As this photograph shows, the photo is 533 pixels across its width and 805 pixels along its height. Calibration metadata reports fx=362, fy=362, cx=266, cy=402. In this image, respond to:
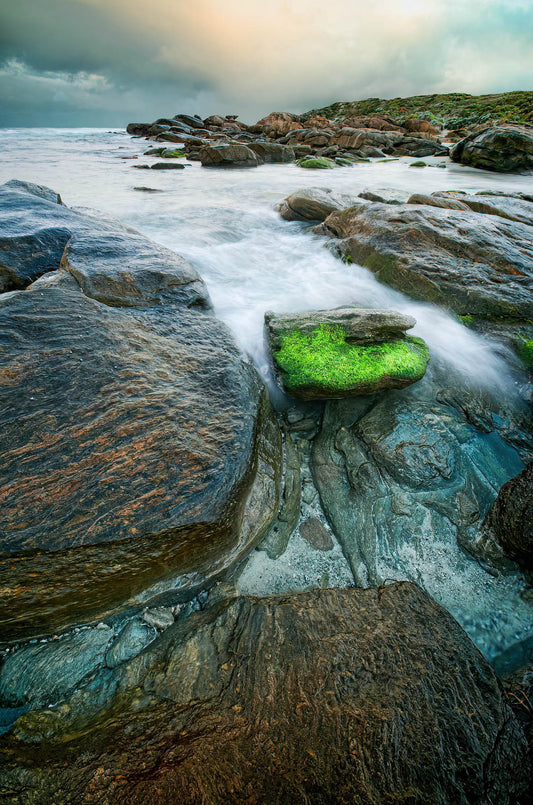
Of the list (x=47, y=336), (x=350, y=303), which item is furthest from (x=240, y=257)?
(x=47, y=336)

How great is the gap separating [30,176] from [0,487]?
18.6 m

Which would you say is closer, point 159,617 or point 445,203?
point 159,617

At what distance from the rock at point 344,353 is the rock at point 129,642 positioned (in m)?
2.31

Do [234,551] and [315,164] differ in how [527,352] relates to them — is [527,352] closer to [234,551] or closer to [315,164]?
[234,551]

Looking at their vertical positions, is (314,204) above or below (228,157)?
below

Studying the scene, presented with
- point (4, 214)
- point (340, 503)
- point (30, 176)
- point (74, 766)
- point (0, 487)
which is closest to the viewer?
point (74, 766)

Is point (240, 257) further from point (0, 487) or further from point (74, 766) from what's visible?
point (74, 766)

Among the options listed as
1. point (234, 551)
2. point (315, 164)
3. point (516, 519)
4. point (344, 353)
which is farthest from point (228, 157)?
point (516, 519)

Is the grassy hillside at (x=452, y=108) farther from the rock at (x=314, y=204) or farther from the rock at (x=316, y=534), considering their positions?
the rock at (x=316, y=534)

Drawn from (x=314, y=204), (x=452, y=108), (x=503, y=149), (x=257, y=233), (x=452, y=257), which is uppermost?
(x=452, y=108)

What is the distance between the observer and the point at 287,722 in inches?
59.1

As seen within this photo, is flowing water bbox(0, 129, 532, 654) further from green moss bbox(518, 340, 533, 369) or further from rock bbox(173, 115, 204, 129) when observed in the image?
rock bbox(173, 115, 204, 129)

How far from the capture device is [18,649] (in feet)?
6.52

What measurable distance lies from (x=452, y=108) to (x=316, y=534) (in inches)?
2510
